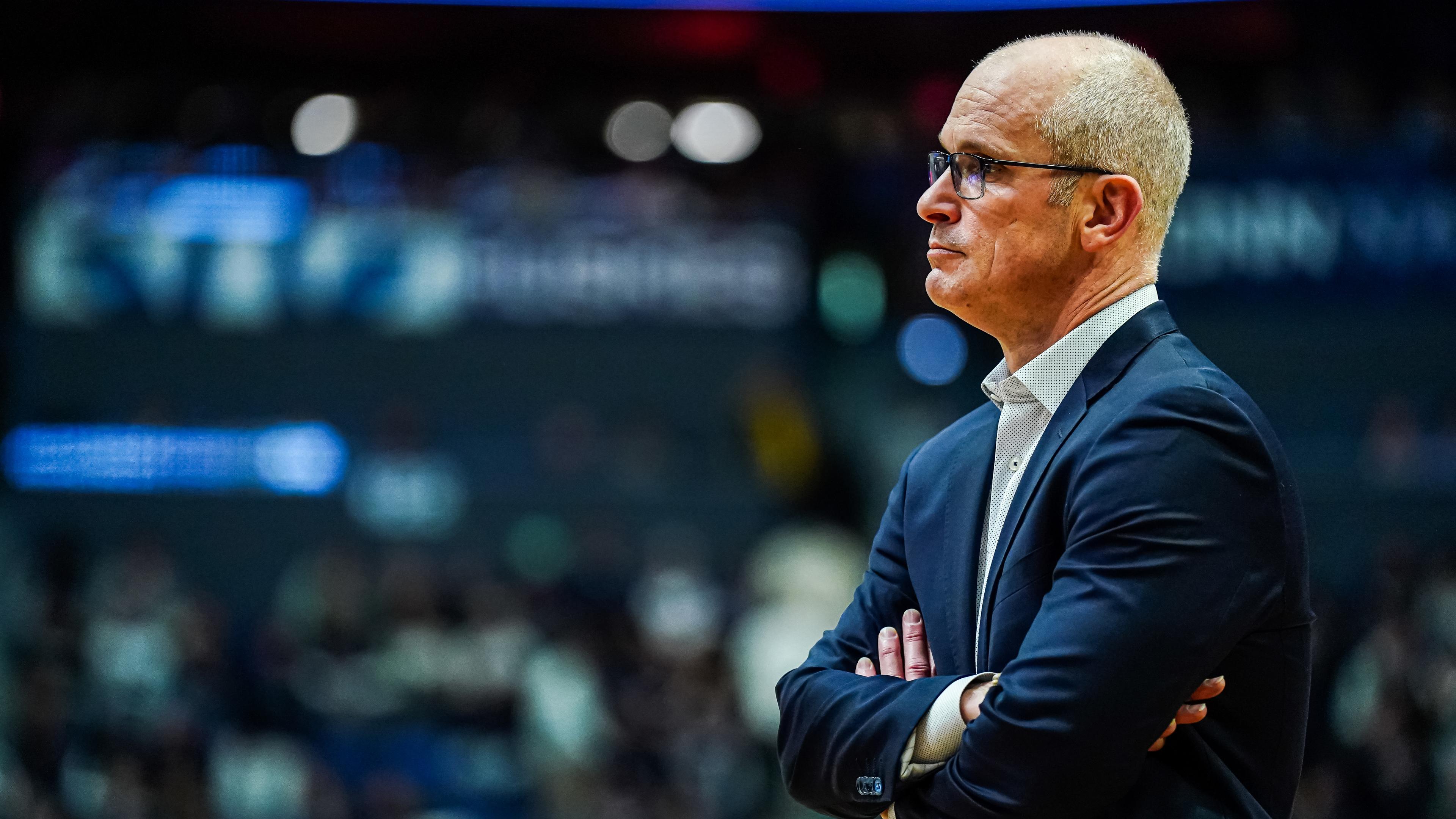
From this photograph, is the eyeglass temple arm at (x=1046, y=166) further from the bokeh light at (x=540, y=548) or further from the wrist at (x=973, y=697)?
the bokeh light at (x=540, y=548)

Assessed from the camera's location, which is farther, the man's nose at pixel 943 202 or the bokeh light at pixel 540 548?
the bokeh light at pixel 540 548

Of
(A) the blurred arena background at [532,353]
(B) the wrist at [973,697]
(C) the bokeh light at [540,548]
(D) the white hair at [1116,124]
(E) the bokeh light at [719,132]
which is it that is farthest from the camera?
(E) the bokeh light at [719,132]

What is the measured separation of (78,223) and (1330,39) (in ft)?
22.0

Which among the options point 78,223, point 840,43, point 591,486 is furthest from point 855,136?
point 78,223

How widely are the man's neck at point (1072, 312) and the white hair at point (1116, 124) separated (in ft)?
0.18

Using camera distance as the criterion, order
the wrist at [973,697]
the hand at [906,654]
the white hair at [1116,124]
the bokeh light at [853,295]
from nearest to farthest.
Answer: the wrist at [973,697] → the white hair at [1116,124] → the hand at [906,654] → the bokeh light at [853,295]

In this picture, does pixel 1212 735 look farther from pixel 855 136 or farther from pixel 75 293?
pixel 75 293

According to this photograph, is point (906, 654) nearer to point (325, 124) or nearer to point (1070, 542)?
point (1070, 542)

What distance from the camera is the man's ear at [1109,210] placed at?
5.57 ft

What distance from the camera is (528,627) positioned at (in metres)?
7.46

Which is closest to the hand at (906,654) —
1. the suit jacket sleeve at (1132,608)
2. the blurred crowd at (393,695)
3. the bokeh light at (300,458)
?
the suit jacket sleeve at (1132,608)

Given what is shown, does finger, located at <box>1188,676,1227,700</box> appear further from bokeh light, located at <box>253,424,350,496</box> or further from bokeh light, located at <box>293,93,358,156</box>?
bokeh light, located at <box>293,93,358,156</box>

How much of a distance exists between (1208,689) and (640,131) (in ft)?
23.0

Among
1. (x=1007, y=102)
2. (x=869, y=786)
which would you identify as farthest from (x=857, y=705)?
(x=1007, y=102)
